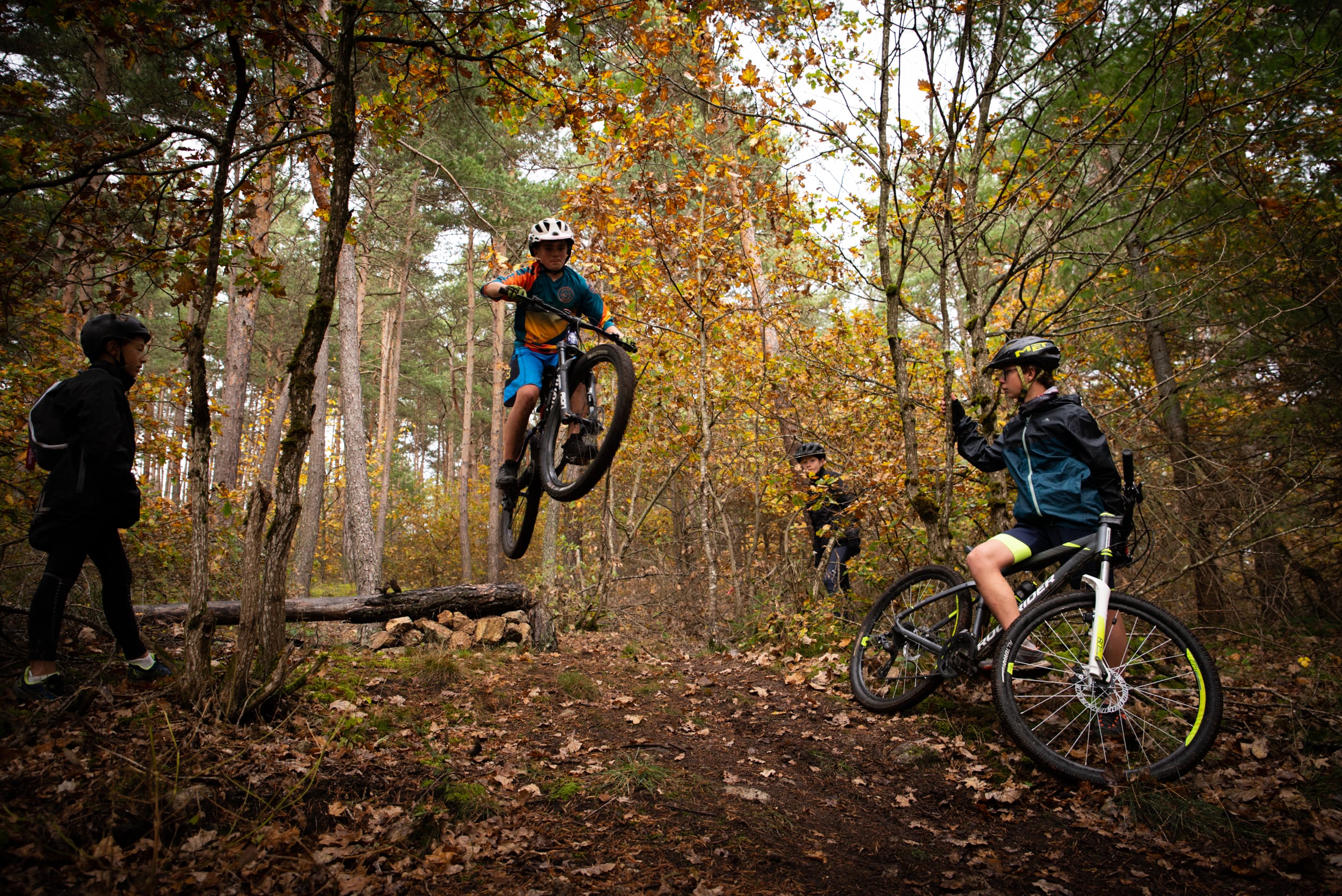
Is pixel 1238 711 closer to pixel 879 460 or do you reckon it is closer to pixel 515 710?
pixel 879 460

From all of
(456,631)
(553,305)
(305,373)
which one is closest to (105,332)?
(305,373)

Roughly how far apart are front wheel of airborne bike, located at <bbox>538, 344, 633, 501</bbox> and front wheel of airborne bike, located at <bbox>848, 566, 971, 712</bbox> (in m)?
2.40

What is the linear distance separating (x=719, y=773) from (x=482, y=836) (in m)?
1.44

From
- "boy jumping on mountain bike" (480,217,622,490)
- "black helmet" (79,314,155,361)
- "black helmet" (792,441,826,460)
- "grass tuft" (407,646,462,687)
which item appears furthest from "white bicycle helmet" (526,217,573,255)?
"black helmet" (792,441,826,460)

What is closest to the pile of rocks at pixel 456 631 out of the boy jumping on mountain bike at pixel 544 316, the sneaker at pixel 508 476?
the sneaker at pixel 508 476

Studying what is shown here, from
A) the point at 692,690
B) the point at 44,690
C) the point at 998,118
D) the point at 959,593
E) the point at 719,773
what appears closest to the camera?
the point at 44,690

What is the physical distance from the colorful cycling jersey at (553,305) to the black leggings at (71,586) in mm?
2783

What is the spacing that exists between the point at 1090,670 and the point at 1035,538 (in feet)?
2.59

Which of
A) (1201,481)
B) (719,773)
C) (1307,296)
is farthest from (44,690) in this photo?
(1307,296)

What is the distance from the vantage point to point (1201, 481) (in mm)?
5797

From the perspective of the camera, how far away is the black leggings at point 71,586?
11.3ft

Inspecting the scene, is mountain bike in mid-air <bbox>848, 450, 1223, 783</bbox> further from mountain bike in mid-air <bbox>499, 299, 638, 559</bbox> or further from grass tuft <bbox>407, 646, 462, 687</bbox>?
grass tuft <bbox>407, 646, 462, 687</bbox>

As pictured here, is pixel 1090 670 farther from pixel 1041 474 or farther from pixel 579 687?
pixel 579 687

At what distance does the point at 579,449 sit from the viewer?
4.67 m
